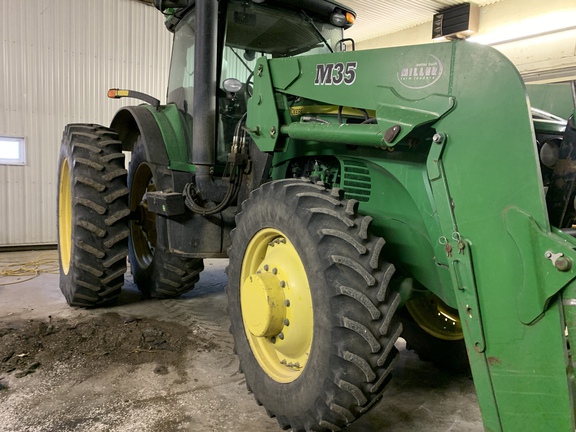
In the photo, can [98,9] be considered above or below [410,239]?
above

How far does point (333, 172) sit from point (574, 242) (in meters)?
1.26

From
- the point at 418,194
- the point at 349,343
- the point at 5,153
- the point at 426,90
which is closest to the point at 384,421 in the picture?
the point at 349,343

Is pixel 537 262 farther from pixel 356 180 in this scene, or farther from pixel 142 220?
pixel 142 220

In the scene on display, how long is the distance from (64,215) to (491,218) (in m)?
4.11

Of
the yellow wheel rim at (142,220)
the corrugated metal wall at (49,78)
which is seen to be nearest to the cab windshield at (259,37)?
the yellow wheel rim at (142,220)

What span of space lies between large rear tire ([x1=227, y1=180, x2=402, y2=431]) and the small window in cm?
572

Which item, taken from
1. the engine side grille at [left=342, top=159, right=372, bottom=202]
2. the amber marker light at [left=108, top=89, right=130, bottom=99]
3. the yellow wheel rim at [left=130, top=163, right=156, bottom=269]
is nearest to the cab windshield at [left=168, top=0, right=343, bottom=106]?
the amber marker light at [left=108, top=89, right=130, bottom=99]

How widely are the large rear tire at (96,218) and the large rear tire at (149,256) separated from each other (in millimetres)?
262

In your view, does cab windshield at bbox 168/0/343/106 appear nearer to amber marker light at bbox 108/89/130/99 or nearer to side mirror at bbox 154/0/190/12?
side mirror at bbox 154/0/190/12

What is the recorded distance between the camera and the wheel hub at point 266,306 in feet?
6.77

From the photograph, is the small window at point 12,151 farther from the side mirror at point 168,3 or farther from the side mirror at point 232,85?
the side mirror at point 232,85

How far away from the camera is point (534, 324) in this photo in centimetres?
141

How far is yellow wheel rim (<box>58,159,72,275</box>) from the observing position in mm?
4328

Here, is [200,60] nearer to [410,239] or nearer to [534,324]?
[410,239]
